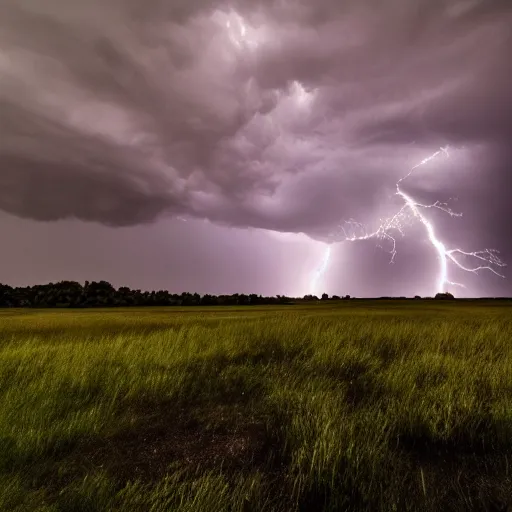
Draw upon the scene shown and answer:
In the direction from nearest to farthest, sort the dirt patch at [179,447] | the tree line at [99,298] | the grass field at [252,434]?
the grass field at [252,434]
the dirt patch at [179,447]
the tree line at [99,298]

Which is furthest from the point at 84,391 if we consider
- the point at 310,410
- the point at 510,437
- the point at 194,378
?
the point at 510,437

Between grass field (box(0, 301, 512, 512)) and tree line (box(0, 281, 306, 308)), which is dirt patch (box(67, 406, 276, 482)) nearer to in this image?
grass field (box(0, 301, 512, 512))

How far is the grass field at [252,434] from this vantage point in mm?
3287

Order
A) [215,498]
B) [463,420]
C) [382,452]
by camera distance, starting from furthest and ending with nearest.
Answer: [463,420] < [382,452] < [215,498]

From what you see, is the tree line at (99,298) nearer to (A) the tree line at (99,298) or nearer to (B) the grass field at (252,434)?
(A) the tree line at (99,298)

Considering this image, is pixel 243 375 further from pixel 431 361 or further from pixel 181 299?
pixel 181 299

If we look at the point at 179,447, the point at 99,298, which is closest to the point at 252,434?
the point at 179,447

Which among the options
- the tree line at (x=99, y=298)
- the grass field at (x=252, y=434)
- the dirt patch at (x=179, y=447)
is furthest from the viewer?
the tree line at (x=99, y=298)

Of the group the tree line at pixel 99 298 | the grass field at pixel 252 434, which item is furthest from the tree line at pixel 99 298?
the grass field at pixel 252 434

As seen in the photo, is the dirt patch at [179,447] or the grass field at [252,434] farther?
the dirt patch at [179,447]

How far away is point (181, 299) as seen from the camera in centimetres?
6225

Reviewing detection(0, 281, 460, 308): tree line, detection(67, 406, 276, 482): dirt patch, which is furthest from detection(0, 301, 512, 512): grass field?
detection(0, 281, 460, 308): tree line

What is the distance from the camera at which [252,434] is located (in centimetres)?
455

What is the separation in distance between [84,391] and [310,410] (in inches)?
140
